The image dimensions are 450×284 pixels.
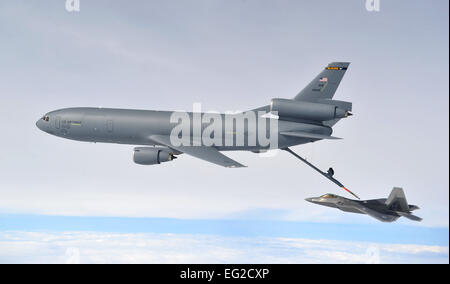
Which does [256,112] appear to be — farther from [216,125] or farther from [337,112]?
[337,112]

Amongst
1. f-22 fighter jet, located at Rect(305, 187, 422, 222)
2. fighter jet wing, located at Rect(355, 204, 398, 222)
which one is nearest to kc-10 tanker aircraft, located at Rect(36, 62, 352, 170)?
fighter jet wing, located at Rect(355, 204, 398, 222)

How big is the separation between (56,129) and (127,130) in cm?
527

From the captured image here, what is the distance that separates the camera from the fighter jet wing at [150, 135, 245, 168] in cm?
2286

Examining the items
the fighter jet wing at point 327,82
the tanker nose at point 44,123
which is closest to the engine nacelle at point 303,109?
the fighter jet wing at point 327,82

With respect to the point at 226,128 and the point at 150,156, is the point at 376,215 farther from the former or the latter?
the point at 150,156

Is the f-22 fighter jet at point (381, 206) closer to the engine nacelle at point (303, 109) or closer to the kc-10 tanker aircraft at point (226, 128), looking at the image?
the kc-10 tanker aircraft at point (226, 128)

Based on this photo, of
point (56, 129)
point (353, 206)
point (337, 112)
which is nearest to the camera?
point (337, 112)

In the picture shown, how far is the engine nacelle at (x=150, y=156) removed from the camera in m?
25.5

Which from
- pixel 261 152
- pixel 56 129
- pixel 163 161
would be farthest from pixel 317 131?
pixel 56 129

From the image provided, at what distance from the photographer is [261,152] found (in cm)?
2673

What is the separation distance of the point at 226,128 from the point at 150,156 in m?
4.98

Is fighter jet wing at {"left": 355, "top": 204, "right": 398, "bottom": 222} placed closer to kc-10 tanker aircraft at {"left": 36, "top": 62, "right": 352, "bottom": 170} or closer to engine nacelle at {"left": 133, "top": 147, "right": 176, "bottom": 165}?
kc-10 tanker aircraft at {"left": 36, "top": 62, "right": 352, "bottom": 170}

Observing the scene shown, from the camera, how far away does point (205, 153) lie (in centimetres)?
2452

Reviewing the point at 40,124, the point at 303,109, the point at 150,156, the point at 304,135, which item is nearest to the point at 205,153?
the point at 150,156
